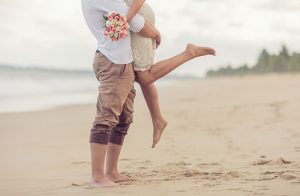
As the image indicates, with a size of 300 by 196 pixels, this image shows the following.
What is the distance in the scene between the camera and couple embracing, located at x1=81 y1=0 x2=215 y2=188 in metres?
4.08

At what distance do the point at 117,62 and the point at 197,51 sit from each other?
0.60 meters

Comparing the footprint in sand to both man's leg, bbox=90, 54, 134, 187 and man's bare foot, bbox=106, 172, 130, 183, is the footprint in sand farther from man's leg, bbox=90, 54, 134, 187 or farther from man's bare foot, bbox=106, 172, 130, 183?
man's leg, bbox=90, 54, 134, 187

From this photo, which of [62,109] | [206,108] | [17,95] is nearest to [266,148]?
[206,108]

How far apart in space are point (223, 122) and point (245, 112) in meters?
0.93

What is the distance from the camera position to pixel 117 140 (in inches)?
177

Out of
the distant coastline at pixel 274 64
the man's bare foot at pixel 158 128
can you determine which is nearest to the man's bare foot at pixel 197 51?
the man's bare foot at pixel 158 128

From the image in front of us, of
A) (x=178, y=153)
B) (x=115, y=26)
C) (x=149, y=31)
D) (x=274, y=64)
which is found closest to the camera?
(x=115, y=26)

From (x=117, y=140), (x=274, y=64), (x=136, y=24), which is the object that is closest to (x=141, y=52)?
(x=136, y=24)

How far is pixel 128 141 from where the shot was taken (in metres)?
7.16

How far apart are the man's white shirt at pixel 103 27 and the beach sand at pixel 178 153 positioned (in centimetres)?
88

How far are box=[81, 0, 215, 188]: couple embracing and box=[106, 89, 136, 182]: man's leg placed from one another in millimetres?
141

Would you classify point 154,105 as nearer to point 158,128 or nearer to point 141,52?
point 158,128

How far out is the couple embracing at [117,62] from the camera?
4084 millimetres

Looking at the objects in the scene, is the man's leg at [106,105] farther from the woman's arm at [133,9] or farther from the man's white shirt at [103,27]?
the woman's arm at [133,9]
